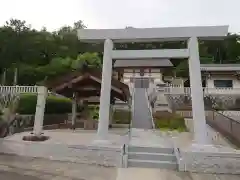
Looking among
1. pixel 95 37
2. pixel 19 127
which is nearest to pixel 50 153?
pixel 95 37

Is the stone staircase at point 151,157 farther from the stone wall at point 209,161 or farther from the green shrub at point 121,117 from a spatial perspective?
the green shrub at point 121,117

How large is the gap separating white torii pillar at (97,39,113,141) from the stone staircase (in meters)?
1.18

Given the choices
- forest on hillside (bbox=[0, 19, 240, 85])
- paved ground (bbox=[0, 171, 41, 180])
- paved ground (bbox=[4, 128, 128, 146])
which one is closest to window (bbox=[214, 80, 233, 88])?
forest on hillside (bbox=[0, 19, 240, 85])

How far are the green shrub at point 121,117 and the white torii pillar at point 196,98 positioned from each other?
1201 centimetres

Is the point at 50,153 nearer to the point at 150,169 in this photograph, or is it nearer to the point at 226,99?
the point at 150,169

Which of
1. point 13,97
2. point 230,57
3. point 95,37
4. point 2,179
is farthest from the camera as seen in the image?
point 230,57

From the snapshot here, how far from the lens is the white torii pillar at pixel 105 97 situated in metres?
8.85

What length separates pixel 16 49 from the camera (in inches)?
1136

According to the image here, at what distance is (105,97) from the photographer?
8.95m

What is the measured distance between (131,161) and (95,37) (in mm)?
4653

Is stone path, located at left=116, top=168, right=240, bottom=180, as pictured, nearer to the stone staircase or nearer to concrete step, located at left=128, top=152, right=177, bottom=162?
the stone staircase

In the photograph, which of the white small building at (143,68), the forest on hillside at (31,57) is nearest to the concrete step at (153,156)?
the forest on hillside at (31,57)

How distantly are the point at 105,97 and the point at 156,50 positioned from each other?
2.51 meters

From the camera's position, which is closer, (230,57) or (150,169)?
(150,169)
